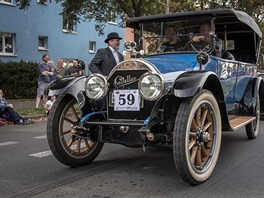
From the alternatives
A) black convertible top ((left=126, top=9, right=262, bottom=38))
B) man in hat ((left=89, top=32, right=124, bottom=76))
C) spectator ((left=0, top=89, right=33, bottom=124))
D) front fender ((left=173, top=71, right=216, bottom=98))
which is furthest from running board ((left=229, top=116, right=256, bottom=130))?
spectator ((left=0, top=89, right=33, bottom=124))

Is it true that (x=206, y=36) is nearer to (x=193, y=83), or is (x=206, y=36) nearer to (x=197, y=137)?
(x=193, y=83)

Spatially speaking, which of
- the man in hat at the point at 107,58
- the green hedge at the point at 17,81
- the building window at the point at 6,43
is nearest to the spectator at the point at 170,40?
the man in hat at the point at 107,58

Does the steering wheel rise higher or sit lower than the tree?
lower

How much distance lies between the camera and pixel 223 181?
472 centimetres

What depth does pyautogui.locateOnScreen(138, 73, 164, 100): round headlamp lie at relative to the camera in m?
4.60

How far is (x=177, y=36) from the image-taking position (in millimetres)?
6262

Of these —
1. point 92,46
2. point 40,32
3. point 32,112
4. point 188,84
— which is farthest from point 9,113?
point 92,46

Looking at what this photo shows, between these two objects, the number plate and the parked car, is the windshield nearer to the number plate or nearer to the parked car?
the parked car

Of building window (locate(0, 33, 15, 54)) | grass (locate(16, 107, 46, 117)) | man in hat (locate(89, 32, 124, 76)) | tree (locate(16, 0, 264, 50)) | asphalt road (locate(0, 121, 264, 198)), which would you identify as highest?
tree (locate(16, 0, 264, 50))

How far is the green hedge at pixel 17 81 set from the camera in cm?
1841

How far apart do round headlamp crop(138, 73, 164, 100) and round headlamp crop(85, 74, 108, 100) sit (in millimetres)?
549

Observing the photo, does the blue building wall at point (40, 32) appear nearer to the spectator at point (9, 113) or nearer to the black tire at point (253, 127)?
the spectator at point (9, 113)

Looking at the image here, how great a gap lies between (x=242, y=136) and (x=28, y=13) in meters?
18.8

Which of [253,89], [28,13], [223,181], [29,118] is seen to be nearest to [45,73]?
[29,118]
